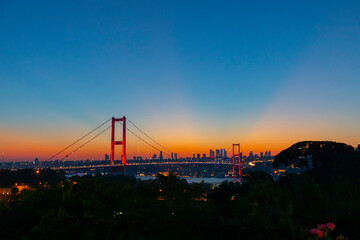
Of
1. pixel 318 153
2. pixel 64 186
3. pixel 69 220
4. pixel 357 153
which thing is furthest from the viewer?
pixel 318 153

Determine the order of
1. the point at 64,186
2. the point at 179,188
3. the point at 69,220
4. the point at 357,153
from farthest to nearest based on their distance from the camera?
the point at 357,153 → the point at 179,188 → the point at 64,186 → the point at 69,220

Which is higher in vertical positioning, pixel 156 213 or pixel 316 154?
pixel 316 154

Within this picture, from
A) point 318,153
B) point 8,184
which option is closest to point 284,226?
point 318,153

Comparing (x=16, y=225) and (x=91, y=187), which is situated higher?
(x=91, y=187)

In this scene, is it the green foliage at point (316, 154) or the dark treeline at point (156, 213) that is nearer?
the dark treeline at point (156, 213)

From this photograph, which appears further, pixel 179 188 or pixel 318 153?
pixel 318 153

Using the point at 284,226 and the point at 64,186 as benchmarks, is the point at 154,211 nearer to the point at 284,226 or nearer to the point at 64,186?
the point at 64,186

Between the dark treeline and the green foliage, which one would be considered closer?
the dark treeline

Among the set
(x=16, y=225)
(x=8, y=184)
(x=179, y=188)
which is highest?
(x=179, y=188)
